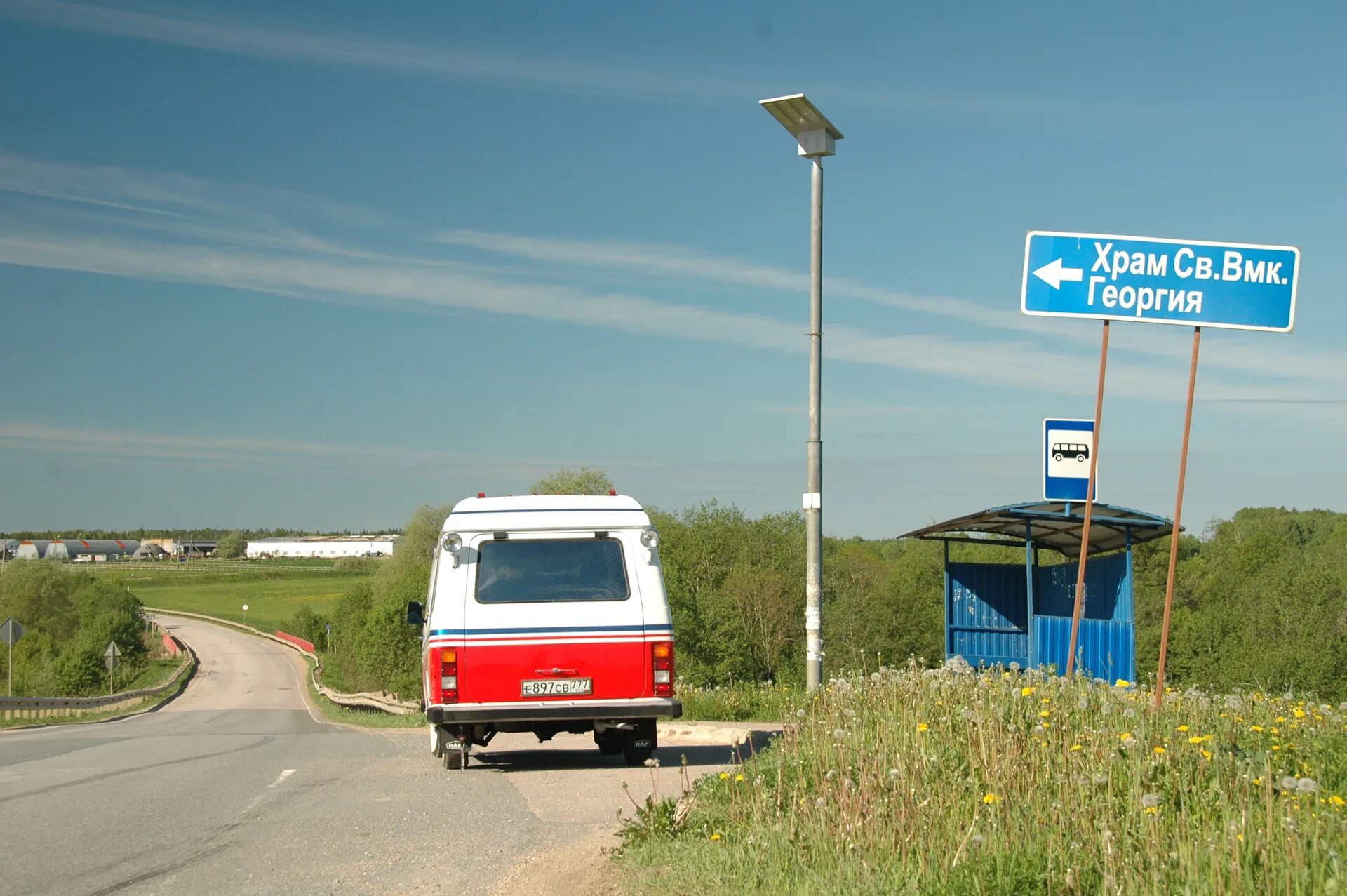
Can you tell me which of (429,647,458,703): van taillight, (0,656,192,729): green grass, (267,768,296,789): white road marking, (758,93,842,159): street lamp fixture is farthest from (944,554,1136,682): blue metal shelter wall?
(0,656,192,729): green grass

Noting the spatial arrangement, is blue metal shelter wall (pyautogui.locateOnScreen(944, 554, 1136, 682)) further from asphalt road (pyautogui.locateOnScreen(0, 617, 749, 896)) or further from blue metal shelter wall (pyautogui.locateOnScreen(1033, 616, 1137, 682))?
asphalt road (pyautogui.locateOnScreen(0, 617, 749, 896))

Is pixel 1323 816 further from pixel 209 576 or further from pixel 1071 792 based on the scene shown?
pixel 209 576

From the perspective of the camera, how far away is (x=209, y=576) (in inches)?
7475

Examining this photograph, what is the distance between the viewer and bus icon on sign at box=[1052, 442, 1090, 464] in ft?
52.5

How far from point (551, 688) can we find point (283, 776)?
304 centimetres

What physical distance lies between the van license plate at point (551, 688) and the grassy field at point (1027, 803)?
3.82 m

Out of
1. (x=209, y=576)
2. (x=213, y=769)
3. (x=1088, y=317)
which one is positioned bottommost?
(x=209, y=576)

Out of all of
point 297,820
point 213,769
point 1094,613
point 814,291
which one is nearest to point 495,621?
point 297,820

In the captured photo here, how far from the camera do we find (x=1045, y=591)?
19.0 m

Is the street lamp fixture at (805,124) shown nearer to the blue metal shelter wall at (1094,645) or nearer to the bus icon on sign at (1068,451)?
the bus icon on sign at (1068,451)

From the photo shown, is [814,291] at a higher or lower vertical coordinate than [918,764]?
higher

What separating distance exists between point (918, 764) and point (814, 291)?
864 centimetres

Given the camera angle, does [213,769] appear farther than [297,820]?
Yes

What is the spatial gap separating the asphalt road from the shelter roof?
5125mm
